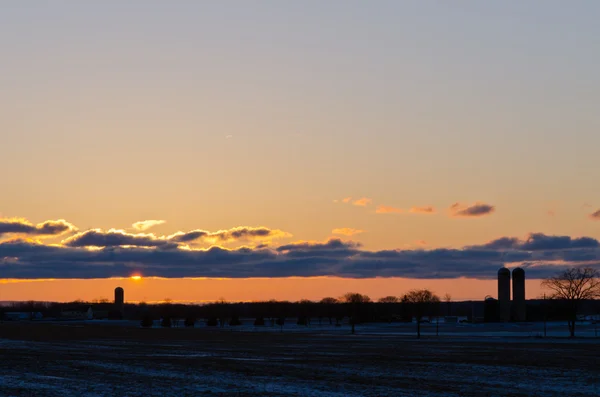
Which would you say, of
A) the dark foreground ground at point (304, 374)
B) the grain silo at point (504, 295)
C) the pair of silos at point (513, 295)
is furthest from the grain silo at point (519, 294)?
the dark foreground ground at point (304, 374)

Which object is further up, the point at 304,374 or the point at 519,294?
the point at 519,294

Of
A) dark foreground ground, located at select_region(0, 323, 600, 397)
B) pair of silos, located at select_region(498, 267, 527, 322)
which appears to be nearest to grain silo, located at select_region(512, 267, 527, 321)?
pair of silos, located at select_region(498, 267, 527, 322)

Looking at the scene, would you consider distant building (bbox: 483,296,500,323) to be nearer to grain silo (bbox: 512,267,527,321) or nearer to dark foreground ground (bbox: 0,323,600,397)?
grain silo (bbox: 512,267,527,321)

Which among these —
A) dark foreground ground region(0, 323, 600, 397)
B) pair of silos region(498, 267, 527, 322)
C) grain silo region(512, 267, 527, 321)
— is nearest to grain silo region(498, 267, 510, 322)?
pair of silos region(498, 267, 527, 322)

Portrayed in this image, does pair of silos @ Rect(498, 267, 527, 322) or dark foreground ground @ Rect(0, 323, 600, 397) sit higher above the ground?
pair of silos @ Rect(498, 267, 527, 322)

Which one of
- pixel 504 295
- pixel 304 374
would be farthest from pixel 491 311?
pixel 304 374

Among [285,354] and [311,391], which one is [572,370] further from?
[285,354]

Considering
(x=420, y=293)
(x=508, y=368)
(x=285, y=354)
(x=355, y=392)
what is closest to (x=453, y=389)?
(x=355, y=392)

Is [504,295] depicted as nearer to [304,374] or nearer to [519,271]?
[519,271]

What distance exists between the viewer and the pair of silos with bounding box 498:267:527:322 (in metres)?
173

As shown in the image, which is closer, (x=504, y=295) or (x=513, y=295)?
(x=504, y=295)

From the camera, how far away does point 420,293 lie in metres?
149

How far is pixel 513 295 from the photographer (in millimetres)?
178000

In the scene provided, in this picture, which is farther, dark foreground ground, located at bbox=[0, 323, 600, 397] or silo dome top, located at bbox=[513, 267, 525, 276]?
silo dome top, located at bbox=[513, 267, 525, 276]
